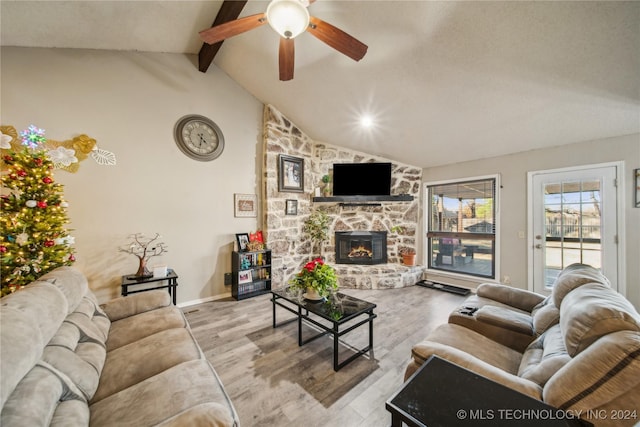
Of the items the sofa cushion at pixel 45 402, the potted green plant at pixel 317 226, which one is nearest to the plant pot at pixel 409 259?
the potted green plant at pixel 317 226

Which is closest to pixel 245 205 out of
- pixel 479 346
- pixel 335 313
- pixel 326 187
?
pixel 326 187

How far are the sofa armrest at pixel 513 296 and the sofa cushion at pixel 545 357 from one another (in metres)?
0.70

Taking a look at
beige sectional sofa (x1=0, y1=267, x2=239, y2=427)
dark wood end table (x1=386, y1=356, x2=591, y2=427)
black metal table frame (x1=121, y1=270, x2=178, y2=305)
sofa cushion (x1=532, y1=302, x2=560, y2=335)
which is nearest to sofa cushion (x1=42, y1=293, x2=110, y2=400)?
beige sectional sofa (x1=0, y1=267, x2=239, y2=427)

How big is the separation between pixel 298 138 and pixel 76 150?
3.11 meters

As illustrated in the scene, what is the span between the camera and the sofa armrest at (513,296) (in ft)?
6.99

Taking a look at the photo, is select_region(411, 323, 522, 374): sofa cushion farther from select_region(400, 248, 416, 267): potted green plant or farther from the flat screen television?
the flat screen television

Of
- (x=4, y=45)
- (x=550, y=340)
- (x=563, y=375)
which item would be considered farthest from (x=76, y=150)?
(x=550, y=340)

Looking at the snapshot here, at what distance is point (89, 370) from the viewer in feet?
4.10

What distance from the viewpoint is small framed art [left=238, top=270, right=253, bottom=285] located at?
3682 mm

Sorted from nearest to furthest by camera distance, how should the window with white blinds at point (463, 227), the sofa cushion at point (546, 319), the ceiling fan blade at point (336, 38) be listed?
the sofa cushion at point (546, 319) → the ceiling fan blade at point (336, 38) → the window with white blinds at point (463, 227)

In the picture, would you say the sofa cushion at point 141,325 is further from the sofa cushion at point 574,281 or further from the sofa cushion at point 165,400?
the sofa cushion at point 574,281

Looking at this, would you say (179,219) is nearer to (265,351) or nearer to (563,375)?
(265,351)

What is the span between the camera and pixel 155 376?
4.13 feet

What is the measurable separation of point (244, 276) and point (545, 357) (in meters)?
3.46
